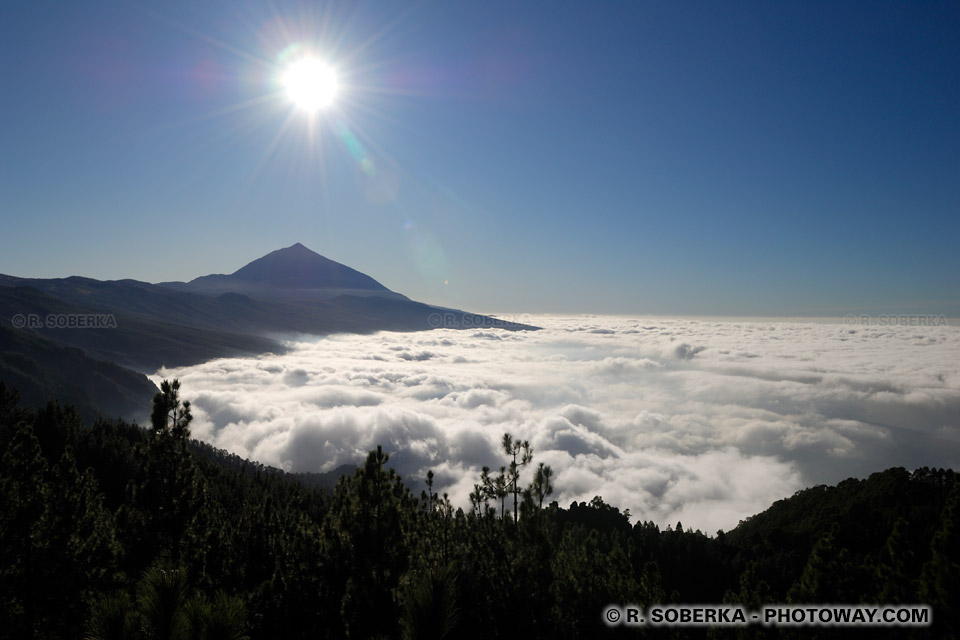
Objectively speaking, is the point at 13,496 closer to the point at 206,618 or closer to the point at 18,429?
the point at 18,429

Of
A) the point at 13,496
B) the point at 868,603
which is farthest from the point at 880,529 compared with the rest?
the point at 13,496

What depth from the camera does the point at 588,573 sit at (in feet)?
82.8

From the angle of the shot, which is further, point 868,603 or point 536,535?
point 868,603

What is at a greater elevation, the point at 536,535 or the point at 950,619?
the point at 536,535

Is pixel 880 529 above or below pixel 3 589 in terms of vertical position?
below

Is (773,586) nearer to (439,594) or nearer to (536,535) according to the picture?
(536,535)

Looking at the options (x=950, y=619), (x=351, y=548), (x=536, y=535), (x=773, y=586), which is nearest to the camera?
(x=351, y=548)

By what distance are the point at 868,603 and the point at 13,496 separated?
41.7 meters

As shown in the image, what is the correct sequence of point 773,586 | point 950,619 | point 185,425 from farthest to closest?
point 773,586 < point 185,425 < point 950,619

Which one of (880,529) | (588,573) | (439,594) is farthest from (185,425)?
(880,529)

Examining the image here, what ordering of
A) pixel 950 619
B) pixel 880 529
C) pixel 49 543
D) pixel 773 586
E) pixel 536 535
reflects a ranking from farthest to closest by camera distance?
pixel 880 529
pixel 773 586
pixel 49 543
pixel 536 535
pixel 950 619

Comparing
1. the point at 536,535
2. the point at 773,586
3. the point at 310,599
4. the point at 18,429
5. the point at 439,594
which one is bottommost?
the point at 773,586

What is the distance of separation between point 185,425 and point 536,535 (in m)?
19.1

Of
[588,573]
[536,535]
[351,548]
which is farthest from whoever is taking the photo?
[588,573]
